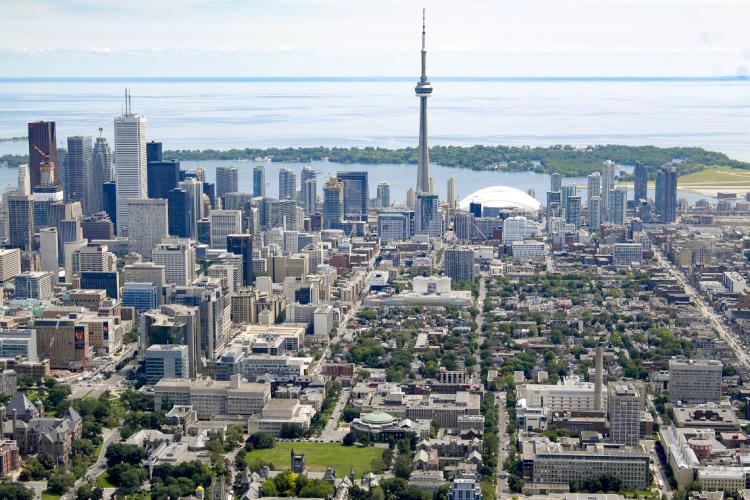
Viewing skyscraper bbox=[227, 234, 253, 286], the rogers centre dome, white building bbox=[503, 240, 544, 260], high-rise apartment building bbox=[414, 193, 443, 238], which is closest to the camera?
skyscraper bbox=[227, 234, 253, 286]

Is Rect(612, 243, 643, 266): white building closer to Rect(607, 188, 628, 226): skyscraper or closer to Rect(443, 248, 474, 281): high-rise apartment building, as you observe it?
Rect(443, 248, 474, 281): high-rise apartment building

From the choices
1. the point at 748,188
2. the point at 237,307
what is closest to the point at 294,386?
the point at 237,307

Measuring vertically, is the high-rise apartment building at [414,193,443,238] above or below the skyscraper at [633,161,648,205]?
below

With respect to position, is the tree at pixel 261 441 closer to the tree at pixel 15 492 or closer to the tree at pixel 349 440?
the tree at pixel 349 440

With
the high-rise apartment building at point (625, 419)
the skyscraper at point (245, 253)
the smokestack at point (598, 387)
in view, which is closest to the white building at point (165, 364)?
the smokestack at point (598, 387)

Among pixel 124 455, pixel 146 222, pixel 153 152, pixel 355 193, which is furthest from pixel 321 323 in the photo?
pixel 153 152

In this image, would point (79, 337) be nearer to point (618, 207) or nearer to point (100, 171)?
point (100, 171)

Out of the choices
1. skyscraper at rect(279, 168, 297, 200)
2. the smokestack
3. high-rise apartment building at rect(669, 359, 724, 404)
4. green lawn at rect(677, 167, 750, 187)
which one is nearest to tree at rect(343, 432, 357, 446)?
the smokestack
